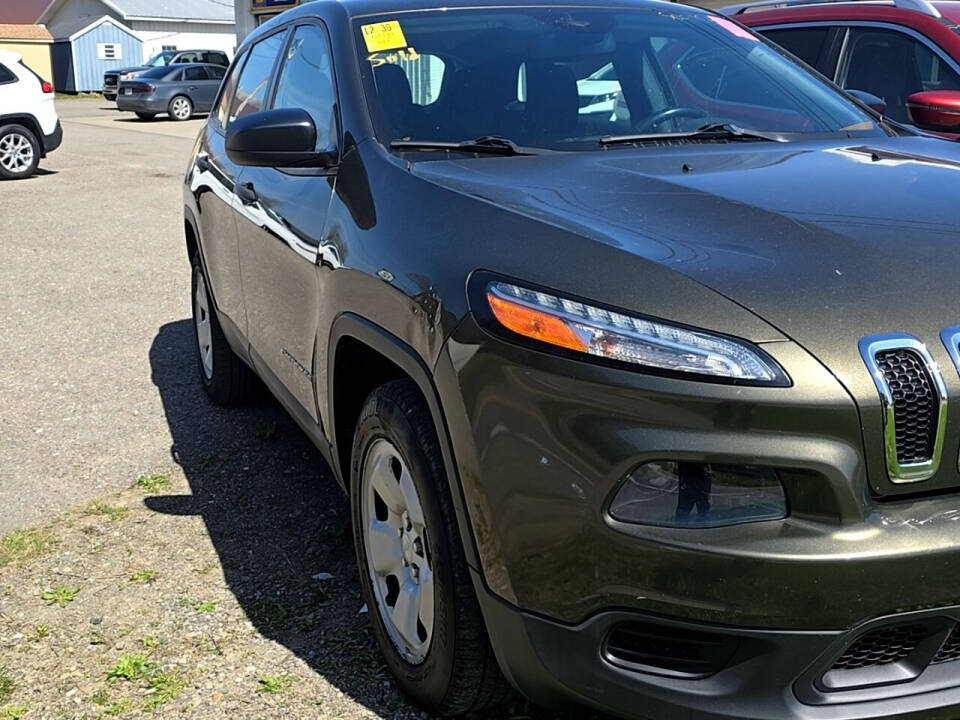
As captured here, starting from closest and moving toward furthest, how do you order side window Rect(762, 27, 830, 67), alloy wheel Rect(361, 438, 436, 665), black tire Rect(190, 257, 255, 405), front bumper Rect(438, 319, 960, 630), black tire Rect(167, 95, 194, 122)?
1. front bumper Rect(438, 319, 960, 630)
2. alloy wheel Rect(361, 438, 436, 665)
3. black tire Rect(190, 257, 255, 405)
4. side window Rect(762, 27, 830, 67)
5. black tire Rect(167, 95, 194, 122)

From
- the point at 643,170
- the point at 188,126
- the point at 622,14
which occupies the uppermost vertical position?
the point at 622,14

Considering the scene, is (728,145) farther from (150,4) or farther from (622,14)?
(150,4)

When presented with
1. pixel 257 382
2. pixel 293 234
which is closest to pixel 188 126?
pixel 257 382

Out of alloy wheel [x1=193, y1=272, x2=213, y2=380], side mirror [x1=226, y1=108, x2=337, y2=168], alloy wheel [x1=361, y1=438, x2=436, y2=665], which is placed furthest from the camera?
alloy wheel [x1=193, y1=272, x2=213, y2=380]

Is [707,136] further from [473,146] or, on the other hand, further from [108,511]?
[108,511]

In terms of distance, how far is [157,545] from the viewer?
3.89 meters

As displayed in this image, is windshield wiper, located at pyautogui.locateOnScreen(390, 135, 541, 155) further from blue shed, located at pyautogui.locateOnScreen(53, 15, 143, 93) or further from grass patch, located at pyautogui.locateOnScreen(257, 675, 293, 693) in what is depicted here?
blue shed, located at pyautogui.locateOnScreen(53, 15, 143, 93)

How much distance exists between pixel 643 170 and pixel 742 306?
876mm

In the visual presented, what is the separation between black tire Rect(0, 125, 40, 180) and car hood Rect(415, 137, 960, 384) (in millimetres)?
13727

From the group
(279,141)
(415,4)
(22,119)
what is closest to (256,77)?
(415,4)

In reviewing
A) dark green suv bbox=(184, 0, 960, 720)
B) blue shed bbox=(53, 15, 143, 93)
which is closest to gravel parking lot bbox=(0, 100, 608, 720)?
dark green suv bbox=(184, 0, 960, 720)

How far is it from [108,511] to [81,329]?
9.85ft

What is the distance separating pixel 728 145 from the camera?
3297mm

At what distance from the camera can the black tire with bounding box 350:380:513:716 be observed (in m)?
2.47
